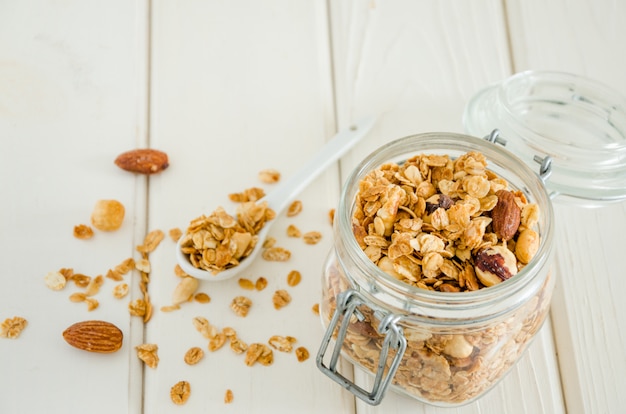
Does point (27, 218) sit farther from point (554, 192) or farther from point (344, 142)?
point (554, 192)

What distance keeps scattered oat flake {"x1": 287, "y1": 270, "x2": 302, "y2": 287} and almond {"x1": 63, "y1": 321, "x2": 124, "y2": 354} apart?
209 millimetres

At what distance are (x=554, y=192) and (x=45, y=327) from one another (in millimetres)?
620

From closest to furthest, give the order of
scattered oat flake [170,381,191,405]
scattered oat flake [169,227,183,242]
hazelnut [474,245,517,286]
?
1. hazelnut [474,245,517,286]
2. scattered oat flake [170,381,191,405]
3. scattered oat flake [169,227,183,242]

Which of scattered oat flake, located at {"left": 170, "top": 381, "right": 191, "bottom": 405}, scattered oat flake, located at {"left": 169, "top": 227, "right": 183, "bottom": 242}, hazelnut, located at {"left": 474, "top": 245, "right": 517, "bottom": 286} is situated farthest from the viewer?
scattered oat flake, located at {"left": 169, "top": 227, "right": 183, "bottom": 242}

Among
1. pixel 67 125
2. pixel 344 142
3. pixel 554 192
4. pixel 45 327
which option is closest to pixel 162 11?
pixel 67 125

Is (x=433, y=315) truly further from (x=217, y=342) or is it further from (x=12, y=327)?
(x=12, y=327)

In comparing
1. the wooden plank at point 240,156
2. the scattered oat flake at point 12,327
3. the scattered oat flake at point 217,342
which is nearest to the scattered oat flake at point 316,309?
the wooden plank at point 240,156

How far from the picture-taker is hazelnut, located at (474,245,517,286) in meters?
0.61

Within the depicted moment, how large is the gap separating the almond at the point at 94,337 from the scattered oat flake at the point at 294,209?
0.26 m

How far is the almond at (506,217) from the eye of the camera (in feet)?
2.12

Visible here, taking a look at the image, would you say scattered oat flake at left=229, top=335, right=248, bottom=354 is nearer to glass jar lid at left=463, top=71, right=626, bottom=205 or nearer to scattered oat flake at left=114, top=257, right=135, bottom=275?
scattered oat flake at left=114, top=257, right=135, bottom=275

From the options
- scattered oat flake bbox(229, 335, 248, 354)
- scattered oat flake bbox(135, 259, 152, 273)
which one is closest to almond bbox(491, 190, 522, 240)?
scattered oat flake bbox(229, 335, 248, 354)

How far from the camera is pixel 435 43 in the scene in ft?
3.47

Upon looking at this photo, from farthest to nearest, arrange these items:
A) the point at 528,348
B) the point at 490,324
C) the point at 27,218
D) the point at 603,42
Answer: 1. the point at 603,42
2. the point at 27,218
3. the point at 528,348
4. the point at 490,324
